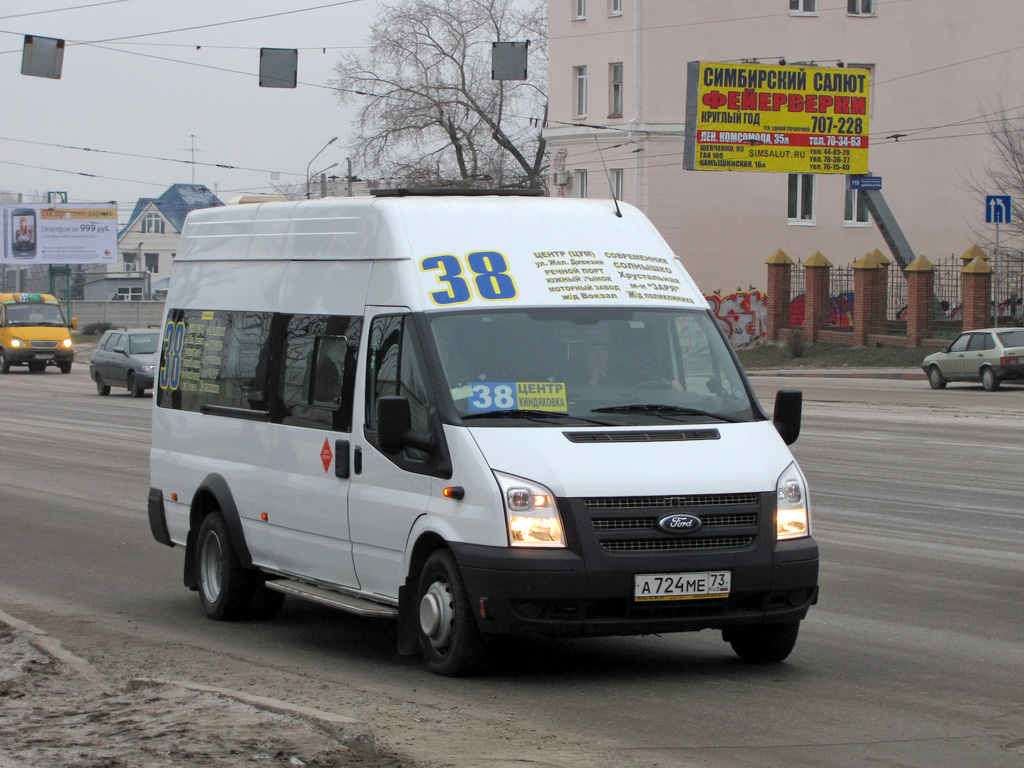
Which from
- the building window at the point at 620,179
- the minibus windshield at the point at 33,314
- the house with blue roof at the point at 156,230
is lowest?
the minibus windshield at the point at 33,314

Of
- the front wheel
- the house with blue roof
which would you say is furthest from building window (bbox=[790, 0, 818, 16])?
the house with blue roof

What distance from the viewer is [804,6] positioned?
181 ft

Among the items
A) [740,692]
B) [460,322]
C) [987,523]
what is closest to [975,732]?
[740,692]

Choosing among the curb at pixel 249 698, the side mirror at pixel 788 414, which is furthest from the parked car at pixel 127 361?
the side mirror at pixel 788 414

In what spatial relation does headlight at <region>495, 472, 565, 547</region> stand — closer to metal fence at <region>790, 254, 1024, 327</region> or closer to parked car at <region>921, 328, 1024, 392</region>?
parked car at <region>921, 328, 1024, 392</region>

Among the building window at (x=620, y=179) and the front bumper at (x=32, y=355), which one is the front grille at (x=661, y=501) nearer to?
the front bumper at (x=32, y=355)

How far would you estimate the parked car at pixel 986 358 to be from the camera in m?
32.8

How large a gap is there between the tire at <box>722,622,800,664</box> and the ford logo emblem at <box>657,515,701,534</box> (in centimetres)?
86

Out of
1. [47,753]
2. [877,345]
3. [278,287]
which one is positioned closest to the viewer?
[47,753]

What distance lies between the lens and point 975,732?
5875mm

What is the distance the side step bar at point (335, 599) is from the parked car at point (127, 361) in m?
26.3

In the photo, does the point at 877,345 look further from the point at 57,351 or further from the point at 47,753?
the point at 47,753

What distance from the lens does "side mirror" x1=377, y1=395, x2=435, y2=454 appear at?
22.3 feet

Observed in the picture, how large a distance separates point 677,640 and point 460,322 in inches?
87.5
